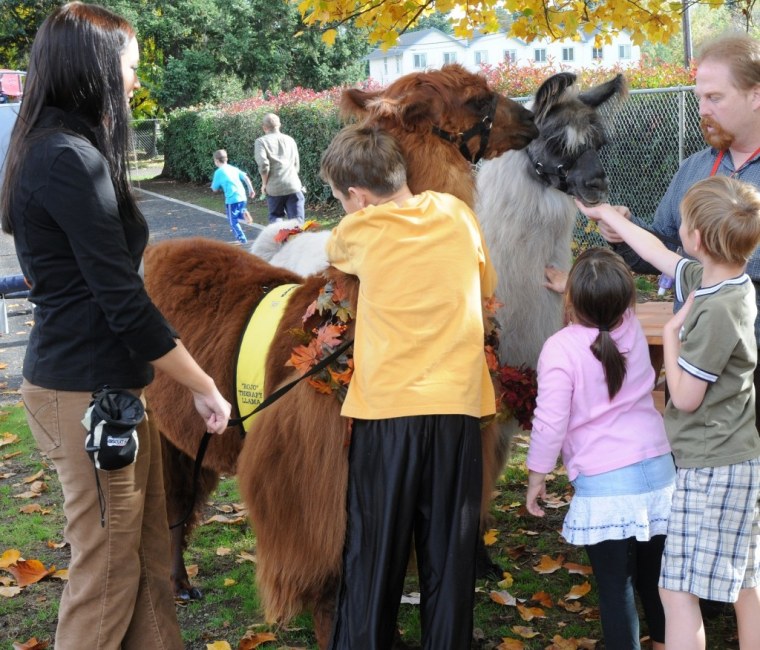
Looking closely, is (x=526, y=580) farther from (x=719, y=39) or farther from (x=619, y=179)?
(x=619, y=179)

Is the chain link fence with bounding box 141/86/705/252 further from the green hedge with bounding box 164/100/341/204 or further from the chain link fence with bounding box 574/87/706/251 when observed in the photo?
the green hedge with bounding box 164/100/341/204

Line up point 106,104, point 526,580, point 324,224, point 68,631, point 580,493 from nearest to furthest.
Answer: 1. point 106,104
2. point 68,631
3. point 580,493
4. point 526,580
5. point 324,224

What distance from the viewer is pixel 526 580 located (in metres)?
3.91

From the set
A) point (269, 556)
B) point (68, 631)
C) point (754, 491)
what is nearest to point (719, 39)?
point (754, 491)

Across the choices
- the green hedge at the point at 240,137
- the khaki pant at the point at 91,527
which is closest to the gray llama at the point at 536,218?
the khaki pant at the point at 91,527

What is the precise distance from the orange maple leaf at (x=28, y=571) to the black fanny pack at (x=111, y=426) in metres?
2.21

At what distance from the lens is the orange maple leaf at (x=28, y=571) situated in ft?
13.4

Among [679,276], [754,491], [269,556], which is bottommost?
[269,556]

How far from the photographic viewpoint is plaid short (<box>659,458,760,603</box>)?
2547mm

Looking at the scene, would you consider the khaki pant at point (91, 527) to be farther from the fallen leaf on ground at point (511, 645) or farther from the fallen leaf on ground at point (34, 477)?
the fallen leaf on ground at point (34, 477)

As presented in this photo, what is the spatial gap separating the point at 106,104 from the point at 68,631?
4.65 feet

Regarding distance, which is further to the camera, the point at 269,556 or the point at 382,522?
the point at 269,556

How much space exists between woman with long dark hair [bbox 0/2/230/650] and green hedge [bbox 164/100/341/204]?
1568cm

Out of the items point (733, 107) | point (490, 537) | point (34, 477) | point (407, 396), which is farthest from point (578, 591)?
point (34, 477)
